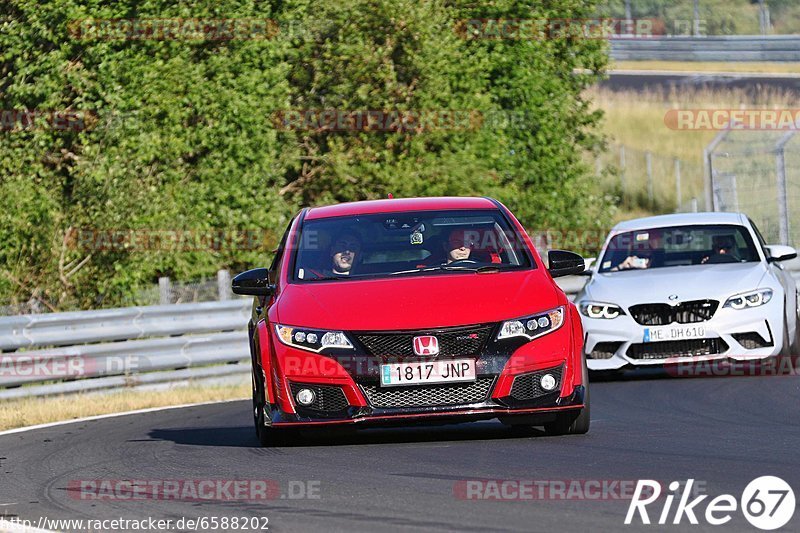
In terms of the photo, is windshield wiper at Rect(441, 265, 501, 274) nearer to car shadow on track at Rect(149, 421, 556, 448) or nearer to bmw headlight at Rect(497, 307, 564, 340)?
bmw headlight at Rect(497, 307, 564, 340)

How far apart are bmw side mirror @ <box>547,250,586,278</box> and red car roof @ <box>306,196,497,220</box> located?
1.91ft

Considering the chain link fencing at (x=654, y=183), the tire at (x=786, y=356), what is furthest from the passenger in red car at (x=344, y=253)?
the chain link fencing at (x=654, y=183)

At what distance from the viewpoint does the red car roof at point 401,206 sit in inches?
411

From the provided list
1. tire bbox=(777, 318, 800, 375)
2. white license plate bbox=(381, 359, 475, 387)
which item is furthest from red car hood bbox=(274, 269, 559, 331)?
tire bbox=(777, 318, 800, 375)

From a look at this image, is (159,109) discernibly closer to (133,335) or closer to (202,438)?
(133,335)

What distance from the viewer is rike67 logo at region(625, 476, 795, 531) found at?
20.6 ft

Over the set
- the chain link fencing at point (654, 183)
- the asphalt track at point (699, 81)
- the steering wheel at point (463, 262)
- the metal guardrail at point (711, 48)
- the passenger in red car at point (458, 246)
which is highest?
the passenger in red car at point (458, 246)

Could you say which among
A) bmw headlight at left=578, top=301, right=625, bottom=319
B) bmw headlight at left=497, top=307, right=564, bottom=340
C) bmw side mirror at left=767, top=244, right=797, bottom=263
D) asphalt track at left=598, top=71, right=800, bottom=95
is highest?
bmw headlight at left=497, top=307, right=564, bottom=340

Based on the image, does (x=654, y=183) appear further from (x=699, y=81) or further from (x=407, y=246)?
(x=407, y=246)

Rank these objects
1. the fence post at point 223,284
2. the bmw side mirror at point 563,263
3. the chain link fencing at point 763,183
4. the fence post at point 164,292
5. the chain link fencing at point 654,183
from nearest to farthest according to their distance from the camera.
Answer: the bmw side mirror at point 563,263 → the fence post at point 164,292 → the fence post at point 223,284 → the chain link fencing at point 763,183 → the chain link fencing at point 654,183

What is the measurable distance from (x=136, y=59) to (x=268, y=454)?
17.6 metres

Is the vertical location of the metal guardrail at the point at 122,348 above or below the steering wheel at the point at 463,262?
below

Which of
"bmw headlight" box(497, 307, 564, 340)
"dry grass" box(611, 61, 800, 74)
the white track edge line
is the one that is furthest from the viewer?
"dry grass" box(611, 61, 800, 74)

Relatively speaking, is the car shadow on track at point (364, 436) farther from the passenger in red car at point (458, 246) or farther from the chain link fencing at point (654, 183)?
the chain link fencing at point (654, 183)
